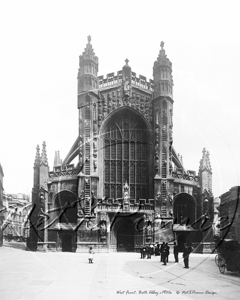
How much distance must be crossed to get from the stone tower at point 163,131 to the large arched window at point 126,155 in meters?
1.87

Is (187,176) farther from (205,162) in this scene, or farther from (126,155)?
(126,155)

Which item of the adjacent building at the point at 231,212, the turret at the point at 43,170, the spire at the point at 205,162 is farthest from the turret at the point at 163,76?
the turret at the point at 43,170

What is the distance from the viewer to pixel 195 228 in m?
41.5

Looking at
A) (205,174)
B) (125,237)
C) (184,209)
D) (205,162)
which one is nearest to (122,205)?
(125,237)

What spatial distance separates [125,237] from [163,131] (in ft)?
37.6

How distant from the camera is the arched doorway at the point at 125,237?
39.4 m

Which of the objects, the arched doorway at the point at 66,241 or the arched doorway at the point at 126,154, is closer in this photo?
the arched doorway at the point at 66,241

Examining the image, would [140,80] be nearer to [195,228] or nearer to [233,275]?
[195,228]

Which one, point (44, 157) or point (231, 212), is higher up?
point (44, 157)

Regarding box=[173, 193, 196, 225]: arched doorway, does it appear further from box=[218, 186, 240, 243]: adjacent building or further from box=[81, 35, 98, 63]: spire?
box=[81, 35, 98, 63]: spire

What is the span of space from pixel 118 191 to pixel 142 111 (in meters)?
8.79

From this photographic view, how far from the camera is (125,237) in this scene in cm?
3981

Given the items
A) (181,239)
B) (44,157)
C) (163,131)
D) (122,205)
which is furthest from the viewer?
(44,157)

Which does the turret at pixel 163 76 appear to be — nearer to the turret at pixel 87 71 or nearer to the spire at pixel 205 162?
the turret at pixel 87 71
